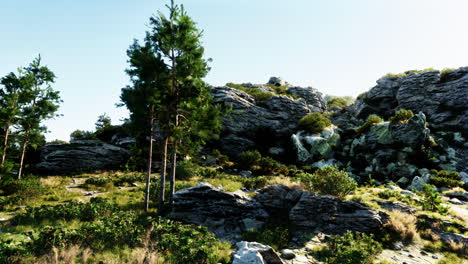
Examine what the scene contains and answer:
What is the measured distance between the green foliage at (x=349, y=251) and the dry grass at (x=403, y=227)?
2435 millimetres

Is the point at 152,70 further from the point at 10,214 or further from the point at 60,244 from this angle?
the point at 10,214

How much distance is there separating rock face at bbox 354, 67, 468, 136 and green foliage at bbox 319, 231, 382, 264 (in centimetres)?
3141

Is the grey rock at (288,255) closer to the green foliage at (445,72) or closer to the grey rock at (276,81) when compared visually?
the green foliage at (445,72)

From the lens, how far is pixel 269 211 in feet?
42.6

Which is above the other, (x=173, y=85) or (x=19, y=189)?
(x=173, y=85)

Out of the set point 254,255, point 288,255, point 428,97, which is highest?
point 428,97

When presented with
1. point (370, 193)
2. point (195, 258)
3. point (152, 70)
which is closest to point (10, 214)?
point (152, 70)

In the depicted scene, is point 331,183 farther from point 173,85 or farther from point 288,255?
point 173,85

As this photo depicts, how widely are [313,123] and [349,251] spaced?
29296 mm

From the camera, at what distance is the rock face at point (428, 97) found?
31.5 metres

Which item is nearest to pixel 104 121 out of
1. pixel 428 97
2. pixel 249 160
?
pixel 249 160

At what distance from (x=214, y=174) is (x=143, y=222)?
49.3 feet

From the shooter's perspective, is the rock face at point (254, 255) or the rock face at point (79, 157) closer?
the rock face at point (254, 255)

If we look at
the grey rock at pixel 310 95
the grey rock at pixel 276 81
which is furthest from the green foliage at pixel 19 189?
the grey rock at pixel 276 81
